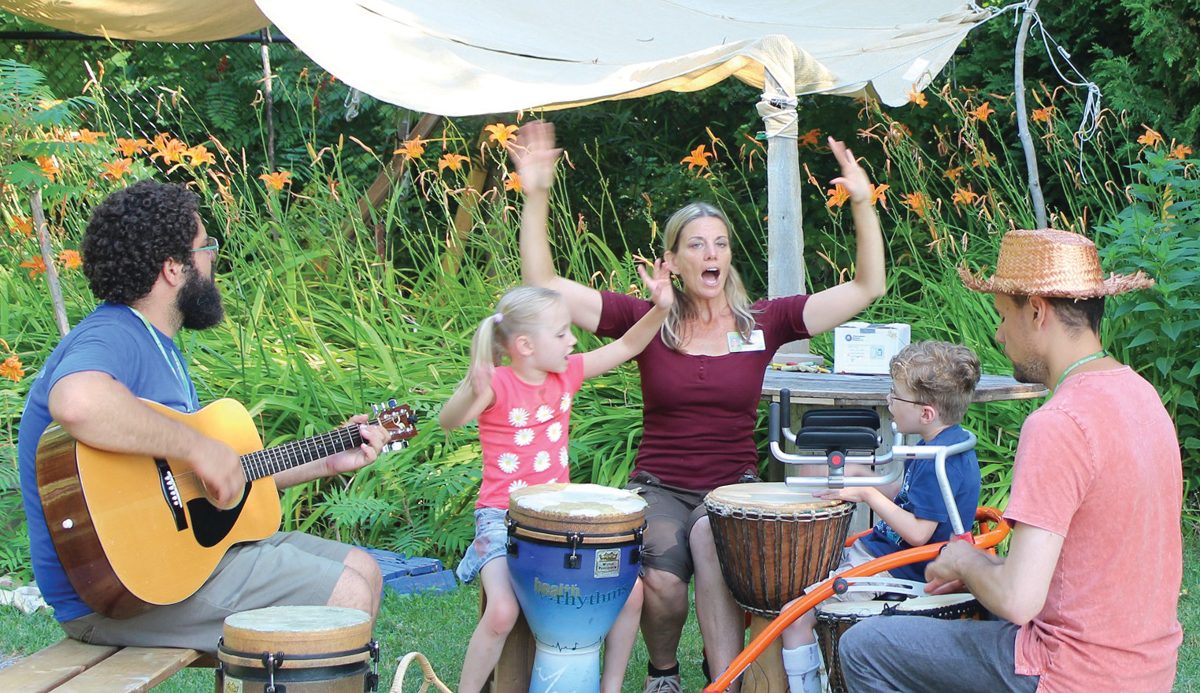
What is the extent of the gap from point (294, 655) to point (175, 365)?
3.39 feet

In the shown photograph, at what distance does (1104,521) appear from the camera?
109 inches

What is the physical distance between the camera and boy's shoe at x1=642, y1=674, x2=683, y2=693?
4.10 m

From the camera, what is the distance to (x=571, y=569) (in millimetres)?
3650

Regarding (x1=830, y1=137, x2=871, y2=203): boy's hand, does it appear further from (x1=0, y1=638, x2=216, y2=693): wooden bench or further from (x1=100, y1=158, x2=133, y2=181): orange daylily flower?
(x1=100, y1=158, x2=133, y2=181): orange daylily flower

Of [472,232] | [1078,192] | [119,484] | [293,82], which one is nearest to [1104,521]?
[119,484]

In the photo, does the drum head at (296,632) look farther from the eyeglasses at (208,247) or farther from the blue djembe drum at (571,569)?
the eyeglasses at (208,247)

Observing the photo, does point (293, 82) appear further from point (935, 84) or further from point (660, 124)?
point (935, 84)

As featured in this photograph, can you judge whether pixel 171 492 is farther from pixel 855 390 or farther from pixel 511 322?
pixel 855 390

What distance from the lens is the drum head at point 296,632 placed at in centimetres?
300

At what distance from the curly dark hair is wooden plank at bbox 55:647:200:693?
96cm

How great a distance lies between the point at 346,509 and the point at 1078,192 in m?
5.13

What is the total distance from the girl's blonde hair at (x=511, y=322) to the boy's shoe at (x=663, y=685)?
1.15 metres


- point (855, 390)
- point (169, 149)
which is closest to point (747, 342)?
point (855, 390)

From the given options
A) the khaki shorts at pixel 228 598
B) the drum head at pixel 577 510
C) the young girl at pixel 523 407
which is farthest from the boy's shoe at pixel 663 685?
the khaki shorts at pixel 228 598
